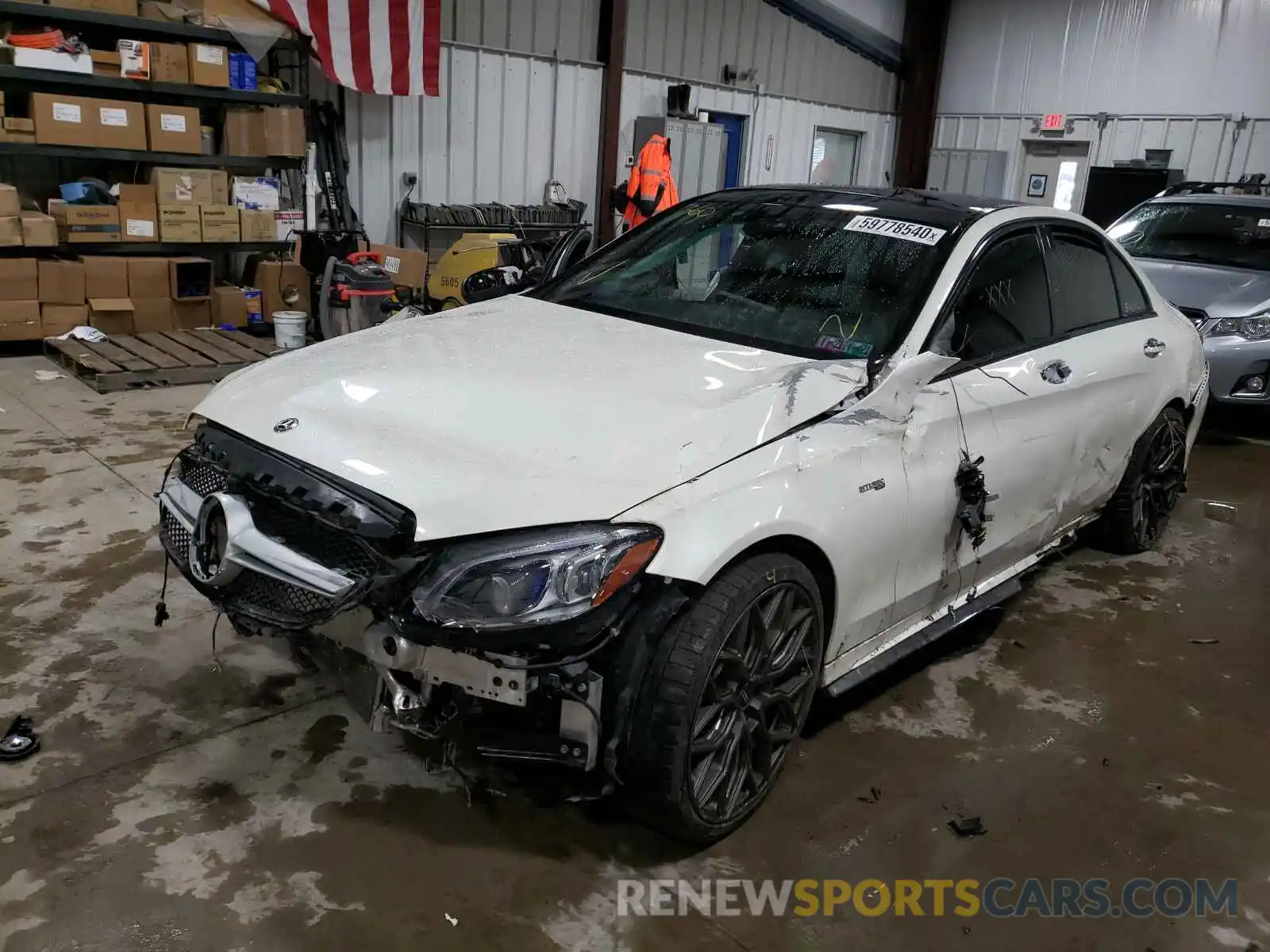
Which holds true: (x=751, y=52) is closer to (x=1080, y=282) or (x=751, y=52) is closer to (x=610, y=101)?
(x=610, y=101)

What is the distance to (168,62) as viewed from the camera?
22.6 ft

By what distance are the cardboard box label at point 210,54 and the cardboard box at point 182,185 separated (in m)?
0.74

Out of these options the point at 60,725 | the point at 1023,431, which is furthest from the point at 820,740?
the point at 60,725

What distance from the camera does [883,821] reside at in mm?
2504

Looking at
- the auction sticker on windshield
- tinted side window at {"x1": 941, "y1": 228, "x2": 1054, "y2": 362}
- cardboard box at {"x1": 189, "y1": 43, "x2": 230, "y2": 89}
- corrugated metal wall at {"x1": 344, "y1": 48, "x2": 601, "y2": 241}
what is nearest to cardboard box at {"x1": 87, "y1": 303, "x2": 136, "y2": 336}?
cardboard box at {"x1": 189, "y1": 43, "x2": 230, "y2": 89}

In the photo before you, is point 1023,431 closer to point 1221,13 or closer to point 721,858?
A: point 721,858

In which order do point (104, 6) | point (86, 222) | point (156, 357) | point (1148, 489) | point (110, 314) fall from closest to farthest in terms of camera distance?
point (1148, 489), point (156, 357), point (104, 6), point (86, 222), point (110, 314)

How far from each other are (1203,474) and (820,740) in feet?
13.5

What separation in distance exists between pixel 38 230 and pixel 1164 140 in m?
12.7

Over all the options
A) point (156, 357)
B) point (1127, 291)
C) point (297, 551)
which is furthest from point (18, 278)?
point (1127, 291)

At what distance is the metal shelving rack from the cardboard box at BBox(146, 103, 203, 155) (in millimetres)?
55

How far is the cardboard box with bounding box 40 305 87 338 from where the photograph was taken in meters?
6.93

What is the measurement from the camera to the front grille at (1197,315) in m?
6.32

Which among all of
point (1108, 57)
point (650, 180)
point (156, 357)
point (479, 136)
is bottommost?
point (156, 357)
